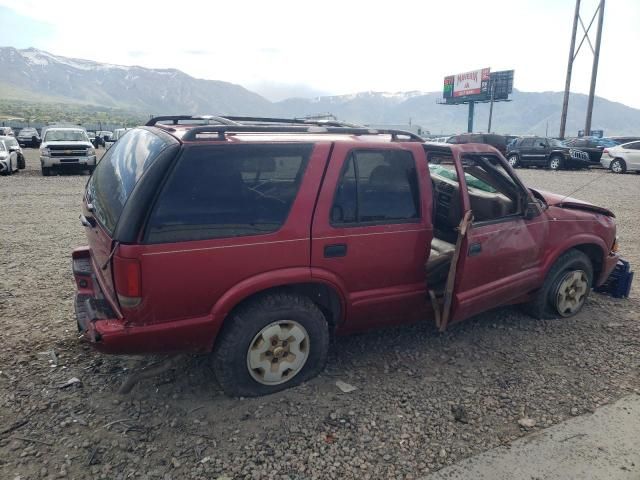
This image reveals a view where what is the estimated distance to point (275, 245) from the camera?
2984mm

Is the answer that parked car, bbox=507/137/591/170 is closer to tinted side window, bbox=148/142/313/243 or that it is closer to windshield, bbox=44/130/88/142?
windshield, bbox=44/130/88/142

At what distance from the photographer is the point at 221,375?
3.10 meters

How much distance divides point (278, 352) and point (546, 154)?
2386 centimetres

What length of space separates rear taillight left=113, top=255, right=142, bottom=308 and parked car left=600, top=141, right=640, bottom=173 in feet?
76.2

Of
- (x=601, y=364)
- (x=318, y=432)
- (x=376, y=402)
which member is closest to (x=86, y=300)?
(x=318, y=432)

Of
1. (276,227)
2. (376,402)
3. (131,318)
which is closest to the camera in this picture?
(131,318)


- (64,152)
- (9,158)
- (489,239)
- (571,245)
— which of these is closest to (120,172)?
(489,239)

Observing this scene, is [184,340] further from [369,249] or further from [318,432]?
[369,249]

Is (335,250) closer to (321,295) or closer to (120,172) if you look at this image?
(321,295)

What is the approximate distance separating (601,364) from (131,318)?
357cm

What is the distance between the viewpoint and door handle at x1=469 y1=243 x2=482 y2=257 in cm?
365

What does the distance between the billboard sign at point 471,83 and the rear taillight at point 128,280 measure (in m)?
64.1

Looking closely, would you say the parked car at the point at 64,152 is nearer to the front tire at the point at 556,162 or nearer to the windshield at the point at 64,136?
the windshield at the point at 64,136

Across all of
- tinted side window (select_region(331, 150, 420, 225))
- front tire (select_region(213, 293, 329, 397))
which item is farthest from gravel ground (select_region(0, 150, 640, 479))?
tinted side window (select_region(331, 150, 420, 225))
